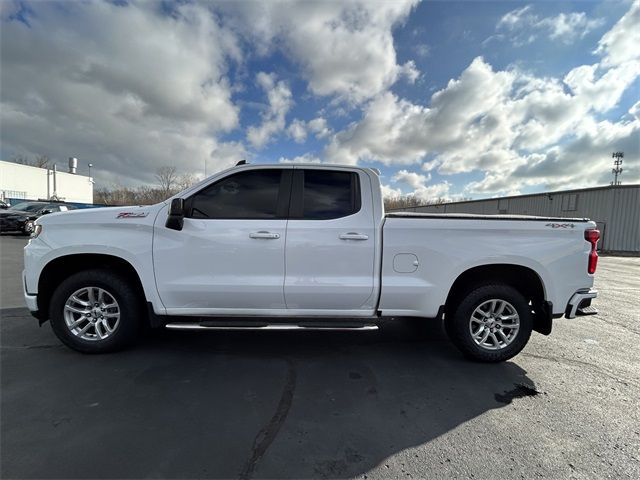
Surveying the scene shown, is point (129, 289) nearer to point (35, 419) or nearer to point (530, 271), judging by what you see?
point (35, 419)

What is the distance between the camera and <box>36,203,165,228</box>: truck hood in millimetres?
3541

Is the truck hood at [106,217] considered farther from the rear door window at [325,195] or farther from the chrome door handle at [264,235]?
the rear door window at [325,195]

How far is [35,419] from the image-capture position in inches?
99.6

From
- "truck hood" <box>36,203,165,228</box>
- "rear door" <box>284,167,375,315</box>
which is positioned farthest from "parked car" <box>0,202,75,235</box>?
"rear door" <box>284,167,375,315</box>

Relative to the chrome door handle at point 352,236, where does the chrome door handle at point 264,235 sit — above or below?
below

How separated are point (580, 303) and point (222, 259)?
154 inches

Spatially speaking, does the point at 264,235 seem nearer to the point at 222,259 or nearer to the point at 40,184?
the point at 222,259

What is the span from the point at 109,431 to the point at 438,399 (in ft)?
8.78

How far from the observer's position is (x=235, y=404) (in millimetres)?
2768

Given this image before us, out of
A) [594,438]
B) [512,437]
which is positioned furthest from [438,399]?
[594,438]

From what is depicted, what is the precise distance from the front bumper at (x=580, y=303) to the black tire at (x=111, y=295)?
15.6 ft

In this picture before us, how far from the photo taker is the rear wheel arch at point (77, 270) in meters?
3.64

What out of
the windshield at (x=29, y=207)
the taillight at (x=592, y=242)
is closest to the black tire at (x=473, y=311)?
the taillight at (x=592, y=242)

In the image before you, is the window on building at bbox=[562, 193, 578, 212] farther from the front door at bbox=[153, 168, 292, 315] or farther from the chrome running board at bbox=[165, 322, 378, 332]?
the front door at bbox=[153, 168, 292, 315]
